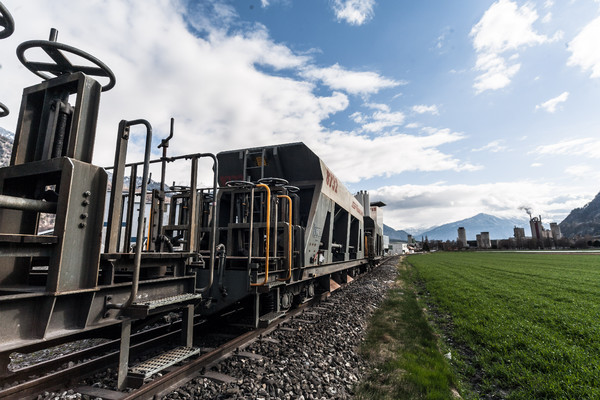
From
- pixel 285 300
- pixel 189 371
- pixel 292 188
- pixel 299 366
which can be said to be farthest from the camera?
pixel 292 188

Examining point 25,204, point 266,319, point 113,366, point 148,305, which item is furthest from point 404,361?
point 25,204

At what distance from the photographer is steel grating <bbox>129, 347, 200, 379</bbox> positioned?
10.5 ft

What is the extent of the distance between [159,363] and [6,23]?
3.49 metres

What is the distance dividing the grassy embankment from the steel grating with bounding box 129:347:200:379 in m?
2.10

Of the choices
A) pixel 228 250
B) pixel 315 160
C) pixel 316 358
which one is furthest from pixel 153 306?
pixel 315 160

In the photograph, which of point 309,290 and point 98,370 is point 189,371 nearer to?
point 98,370

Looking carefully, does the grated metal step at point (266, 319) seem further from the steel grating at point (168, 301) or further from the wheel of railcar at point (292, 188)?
the wheel of railcar at point (292, 188)

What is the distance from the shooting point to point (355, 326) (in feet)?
21.1

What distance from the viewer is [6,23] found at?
8.49ft

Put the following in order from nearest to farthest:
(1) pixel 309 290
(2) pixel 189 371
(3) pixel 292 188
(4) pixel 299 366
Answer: (2) pixel 189 371
(4) pixel 299 366
(3) pixel 292 188
(1) pixel 309 290

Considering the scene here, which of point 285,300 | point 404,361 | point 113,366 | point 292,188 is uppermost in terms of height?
point 292,188

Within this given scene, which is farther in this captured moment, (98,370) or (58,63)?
(98,370)

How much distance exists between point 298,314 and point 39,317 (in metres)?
5.22

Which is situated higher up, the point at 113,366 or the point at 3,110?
the point at 3,110
